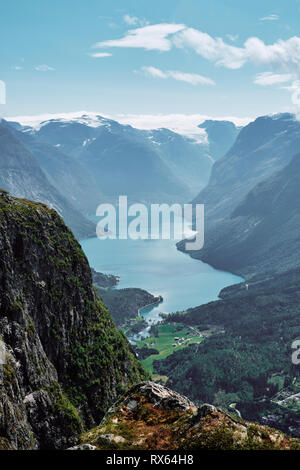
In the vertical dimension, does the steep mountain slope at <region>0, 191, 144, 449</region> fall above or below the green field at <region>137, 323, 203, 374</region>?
above

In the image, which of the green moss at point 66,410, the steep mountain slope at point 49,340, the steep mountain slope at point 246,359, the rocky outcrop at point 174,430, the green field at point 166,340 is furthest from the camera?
the green field at point 166,340

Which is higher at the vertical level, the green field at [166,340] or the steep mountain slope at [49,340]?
the steep mountain slope at [49,340]

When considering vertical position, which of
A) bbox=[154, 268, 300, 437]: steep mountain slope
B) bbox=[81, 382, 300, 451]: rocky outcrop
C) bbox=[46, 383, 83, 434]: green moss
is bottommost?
bbox=[154, 268, 300, 437]: steep mountain slope

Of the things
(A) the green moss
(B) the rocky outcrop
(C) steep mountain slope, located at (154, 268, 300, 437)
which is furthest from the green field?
(B) the rocky outcrop

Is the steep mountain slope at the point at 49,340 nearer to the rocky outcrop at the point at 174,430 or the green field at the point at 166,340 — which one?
the rocky outcrop at the point at 174,430

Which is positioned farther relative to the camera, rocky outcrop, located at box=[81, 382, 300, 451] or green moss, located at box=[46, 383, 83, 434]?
green moss, located at box=[46, 383, 83, 434]

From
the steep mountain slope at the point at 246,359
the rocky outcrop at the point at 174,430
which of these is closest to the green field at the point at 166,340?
the steep mountain slope at the point at 246,359

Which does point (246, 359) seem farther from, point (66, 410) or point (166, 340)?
point (66, 410)

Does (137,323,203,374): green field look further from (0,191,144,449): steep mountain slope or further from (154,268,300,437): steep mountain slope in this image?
(0,191,144,449): steep mountain slope

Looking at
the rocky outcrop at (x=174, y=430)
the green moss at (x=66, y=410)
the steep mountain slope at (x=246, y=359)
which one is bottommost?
the steep mountain slope at (x=246, y=359)
